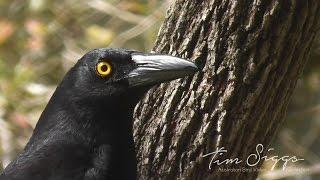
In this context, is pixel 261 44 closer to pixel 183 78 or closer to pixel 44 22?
pixel 183 78

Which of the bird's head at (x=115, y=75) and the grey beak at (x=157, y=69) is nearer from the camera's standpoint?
the grey beak at (x=157, y=69)

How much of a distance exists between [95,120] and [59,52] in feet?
13.1

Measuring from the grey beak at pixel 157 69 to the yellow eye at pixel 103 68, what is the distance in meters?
0.11

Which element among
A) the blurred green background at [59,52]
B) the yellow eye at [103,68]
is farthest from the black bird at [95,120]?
the blurred green background at [59,52]

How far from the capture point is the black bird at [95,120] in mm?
4148

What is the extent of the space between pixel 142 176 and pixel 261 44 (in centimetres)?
92

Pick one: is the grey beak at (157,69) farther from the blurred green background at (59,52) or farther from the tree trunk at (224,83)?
the blurred green background at (59,52)

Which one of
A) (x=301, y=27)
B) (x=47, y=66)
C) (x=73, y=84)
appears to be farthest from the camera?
(x=47, y=66)

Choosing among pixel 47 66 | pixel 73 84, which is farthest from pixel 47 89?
pixel 73 84

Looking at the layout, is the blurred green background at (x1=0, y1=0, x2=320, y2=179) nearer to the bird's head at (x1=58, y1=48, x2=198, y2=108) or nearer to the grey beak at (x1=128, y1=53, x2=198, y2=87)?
the bird's head at (x1=58, y1=48, x2=198, y2=108)

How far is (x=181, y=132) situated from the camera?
4.26 metres

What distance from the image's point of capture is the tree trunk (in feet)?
13.5

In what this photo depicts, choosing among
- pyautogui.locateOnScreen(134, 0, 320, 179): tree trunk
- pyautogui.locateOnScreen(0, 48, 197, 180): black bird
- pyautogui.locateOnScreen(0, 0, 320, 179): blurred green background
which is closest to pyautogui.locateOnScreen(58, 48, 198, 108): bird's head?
pyautogui.locateOnScreen(0, 48, 197, 180): black bird

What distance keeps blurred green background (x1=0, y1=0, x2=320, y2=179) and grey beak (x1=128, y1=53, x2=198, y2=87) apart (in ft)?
9.39
